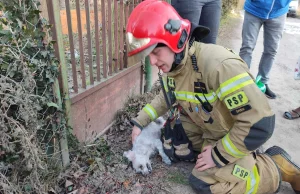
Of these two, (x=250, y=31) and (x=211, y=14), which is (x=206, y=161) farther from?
(x=250, y=31)

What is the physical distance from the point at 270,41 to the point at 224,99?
2.23 metres

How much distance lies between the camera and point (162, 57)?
179 centimetres

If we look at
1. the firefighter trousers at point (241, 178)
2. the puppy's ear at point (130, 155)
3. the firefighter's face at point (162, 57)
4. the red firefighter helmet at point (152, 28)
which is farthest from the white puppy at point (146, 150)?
the red firefighter helmet at point (152, 28)

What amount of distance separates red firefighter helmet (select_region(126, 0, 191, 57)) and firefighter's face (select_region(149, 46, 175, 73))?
0.17 feet

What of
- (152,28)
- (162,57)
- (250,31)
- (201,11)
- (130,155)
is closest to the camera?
(152,28)

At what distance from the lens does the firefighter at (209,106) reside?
1.67 metres

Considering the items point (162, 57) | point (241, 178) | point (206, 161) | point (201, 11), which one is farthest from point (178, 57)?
point (201, 11)

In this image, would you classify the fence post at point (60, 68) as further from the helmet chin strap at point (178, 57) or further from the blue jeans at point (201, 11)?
the blue jeans at point (201, 11)

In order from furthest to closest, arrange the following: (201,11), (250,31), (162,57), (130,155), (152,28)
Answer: (250,31)
(201,11)
(130,155)
(162,57)
(152,28)

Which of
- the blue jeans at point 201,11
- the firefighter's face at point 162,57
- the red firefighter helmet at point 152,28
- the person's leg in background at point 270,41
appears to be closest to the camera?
the red firefighter helmet at point 152,28

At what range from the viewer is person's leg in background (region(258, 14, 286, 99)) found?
3.43 metres

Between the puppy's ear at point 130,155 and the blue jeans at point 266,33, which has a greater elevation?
the blue jeans at point 266,33

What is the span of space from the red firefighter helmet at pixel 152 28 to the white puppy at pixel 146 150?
3.36 ft

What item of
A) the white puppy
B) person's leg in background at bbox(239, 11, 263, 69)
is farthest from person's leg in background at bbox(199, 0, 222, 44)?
the white puppy
